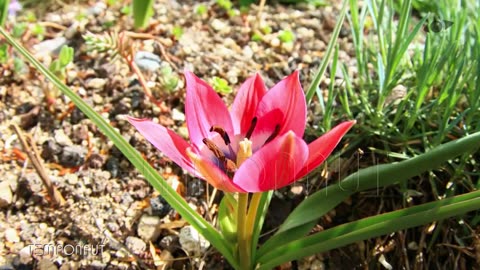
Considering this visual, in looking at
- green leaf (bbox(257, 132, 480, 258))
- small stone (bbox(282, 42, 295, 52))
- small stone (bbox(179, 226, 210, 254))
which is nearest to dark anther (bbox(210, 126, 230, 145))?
green leaf (bbox(257, 132, 480, 258))

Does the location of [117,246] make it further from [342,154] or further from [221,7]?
[221,7]

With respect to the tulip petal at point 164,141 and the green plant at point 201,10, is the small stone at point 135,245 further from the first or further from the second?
the green plant at point 201,10

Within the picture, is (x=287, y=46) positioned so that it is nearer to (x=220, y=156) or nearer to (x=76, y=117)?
(x=76, y=117)

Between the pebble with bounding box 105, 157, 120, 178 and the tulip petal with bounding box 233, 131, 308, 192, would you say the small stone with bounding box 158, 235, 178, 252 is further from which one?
the tulip petal with bounding box 233, 131, 308, 192

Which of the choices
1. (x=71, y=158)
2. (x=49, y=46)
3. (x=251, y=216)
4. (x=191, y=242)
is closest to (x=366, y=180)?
(x=251, y=216)

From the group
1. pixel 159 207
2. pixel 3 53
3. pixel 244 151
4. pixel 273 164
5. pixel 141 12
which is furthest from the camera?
pixel 141 12

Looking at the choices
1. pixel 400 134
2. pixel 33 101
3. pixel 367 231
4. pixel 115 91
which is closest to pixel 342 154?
pixel 400 134

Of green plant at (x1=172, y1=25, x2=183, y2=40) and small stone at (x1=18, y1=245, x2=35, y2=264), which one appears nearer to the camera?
small stone at (x1=18, y1=245, x2=35, y2=264)
